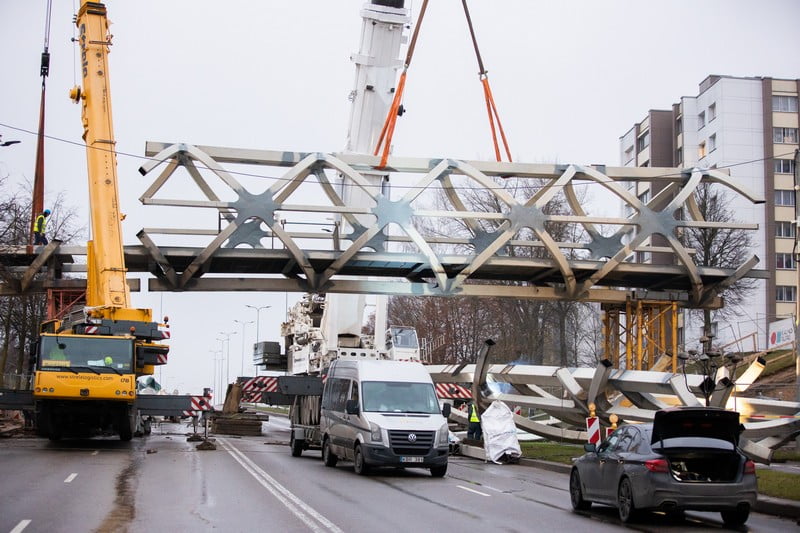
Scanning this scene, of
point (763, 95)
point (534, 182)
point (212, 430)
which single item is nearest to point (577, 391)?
point (212, 430)

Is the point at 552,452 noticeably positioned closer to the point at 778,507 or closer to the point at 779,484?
the point at 779,484

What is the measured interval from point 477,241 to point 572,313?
1186 inches

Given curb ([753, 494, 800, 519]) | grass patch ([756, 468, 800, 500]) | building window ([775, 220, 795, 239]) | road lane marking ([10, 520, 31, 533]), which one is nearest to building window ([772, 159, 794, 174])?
A: building window ([775, 220, 795, 239])

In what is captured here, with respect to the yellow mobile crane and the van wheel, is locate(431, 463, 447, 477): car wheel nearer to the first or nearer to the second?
the van wheel

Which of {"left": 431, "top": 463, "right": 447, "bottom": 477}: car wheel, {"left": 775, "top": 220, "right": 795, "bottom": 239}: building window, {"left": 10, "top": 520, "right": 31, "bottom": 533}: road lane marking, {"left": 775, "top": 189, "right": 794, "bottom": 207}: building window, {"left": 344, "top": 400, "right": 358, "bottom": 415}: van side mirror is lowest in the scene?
{"left": 431, "top": 463, "right": 447, "bottom": 477}: car wheel

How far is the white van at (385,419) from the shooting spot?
21.0 meters

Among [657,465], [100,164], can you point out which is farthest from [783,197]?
[657,465]

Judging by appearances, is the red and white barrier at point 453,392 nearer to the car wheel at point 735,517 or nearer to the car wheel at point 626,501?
the car wheel at point 626,501

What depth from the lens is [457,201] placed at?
33.7 meters

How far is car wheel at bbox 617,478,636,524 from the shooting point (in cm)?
1369

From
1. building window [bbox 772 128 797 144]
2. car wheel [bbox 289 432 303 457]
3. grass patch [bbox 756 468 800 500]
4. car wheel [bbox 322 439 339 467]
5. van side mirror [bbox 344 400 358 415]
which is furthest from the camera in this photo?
building window [bbox 772 128 797 144]

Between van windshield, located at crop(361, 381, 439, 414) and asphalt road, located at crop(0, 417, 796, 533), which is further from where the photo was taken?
van windshield, located at crop(361, 381, 439, 414)

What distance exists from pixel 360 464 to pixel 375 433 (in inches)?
32.3

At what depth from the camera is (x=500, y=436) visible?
88.5ft
